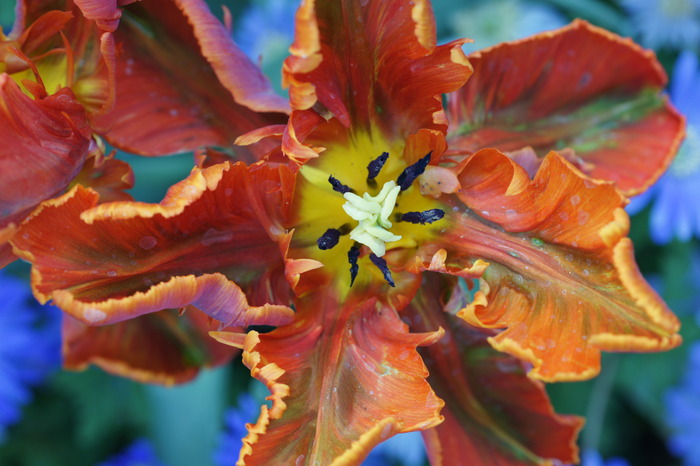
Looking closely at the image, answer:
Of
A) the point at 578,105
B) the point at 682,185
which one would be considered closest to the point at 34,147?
the point at 578,105

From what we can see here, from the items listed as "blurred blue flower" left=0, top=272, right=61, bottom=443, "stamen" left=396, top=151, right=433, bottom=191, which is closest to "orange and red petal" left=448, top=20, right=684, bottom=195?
"stamen" left=396, top=151, right=433, bottom=191

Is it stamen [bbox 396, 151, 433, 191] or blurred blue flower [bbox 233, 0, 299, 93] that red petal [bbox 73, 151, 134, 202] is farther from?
blurred blue flower [bbox 233, 0, 299, 93]

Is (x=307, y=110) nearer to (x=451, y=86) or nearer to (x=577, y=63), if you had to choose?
(x=451, y=86)

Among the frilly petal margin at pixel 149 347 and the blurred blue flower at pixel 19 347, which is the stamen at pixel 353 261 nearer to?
the frilly petal margin at pixel 149 347

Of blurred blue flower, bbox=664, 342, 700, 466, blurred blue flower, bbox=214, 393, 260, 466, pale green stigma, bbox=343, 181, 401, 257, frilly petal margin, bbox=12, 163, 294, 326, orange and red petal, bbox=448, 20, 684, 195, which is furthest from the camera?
blurred blue flower, bbox=664, 342, 700, 466

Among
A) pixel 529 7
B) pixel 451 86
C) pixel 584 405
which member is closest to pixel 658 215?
pixel 584 405
